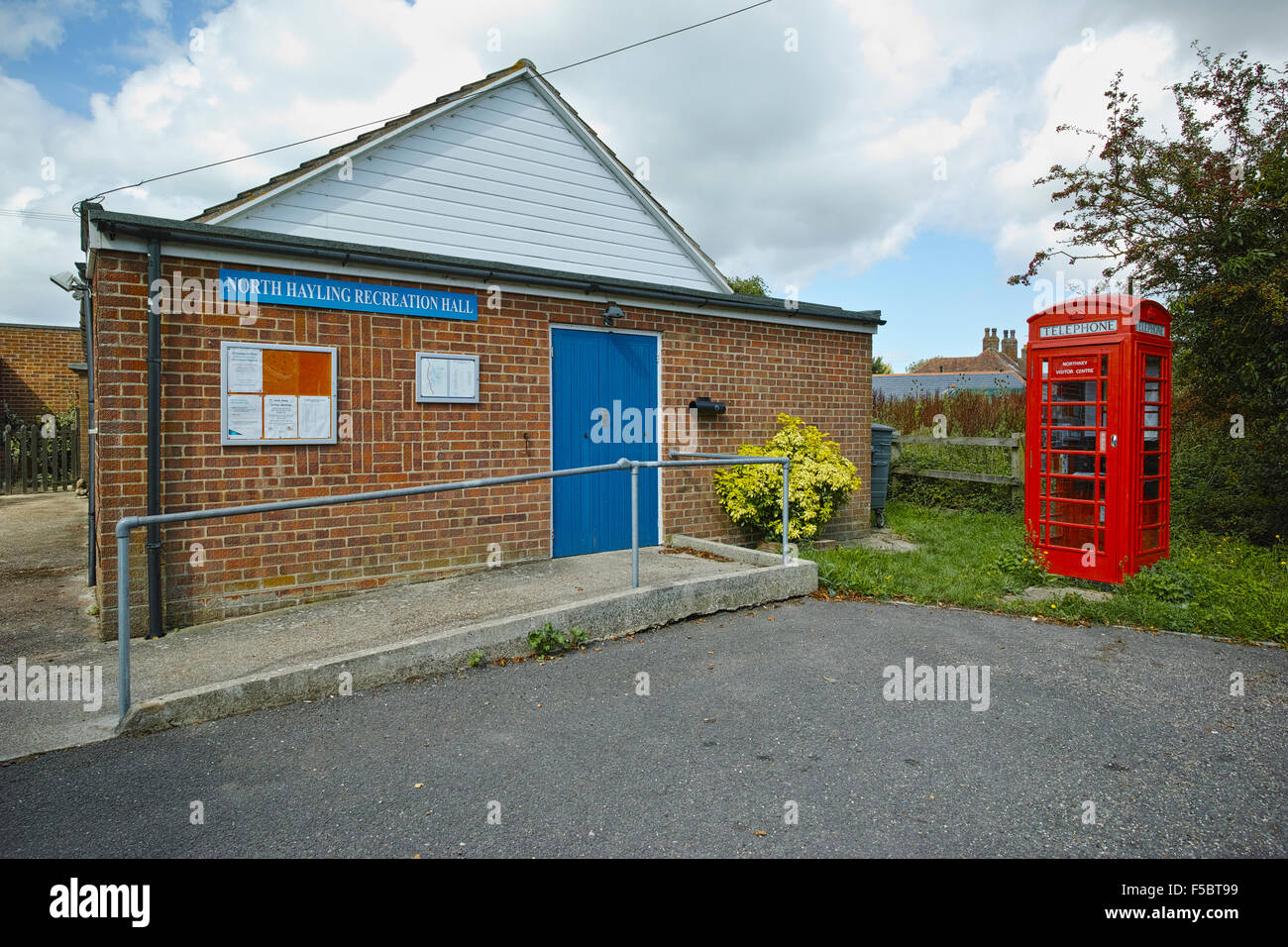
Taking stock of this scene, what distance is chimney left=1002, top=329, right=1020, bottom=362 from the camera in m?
59.0

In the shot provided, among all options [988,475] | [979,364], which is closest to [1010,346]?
[979,364]

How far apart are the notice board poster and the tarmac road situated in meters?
2.63

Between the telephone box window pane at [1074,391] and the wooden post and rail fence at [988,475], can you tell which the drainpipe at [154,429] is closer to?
the telephone box window pane at [1074,391]

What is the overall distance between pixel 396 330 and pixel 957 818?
5.61 metres

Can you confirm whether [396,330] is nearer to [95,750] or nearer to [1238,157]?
[95,750]

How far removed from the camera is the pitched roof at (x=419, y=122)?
1063 centimetres

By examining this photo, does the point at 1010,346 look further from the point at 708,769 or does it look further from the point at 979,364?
the point at 708,769

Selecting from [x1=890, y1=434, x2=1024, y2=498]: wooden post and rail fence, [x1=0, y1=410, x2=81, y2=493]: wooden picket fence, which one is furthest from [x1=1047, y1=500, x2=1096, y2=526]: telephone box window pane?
[x1=0, y1=410, x2=81, y2=493]: wooden picket fence

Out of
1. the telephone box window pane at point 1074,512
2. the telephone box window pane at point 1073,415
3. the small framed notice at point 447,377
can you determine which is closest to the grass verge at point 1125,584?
the telephone box window pane at point 1074,512

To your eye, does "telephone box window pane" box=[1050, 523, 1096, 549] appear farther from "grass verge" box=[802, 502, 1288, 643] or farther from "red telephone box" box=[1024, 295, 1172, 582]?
"grass verge" box=[802, 502, 1288, 643]

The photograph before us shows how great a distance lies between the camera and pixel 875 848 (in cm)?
289

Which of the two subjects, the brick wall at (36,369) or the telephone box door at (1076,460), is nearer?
the telephone box door at (1076,460)

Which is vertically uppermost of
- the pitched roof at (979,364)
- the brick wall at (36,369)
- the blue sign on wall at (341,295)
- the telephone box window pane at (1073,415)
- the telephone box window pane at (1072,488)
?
the pitched roof at (979,364)

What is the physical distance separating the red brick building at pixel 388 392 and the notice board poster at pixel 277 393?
0.01 meters
